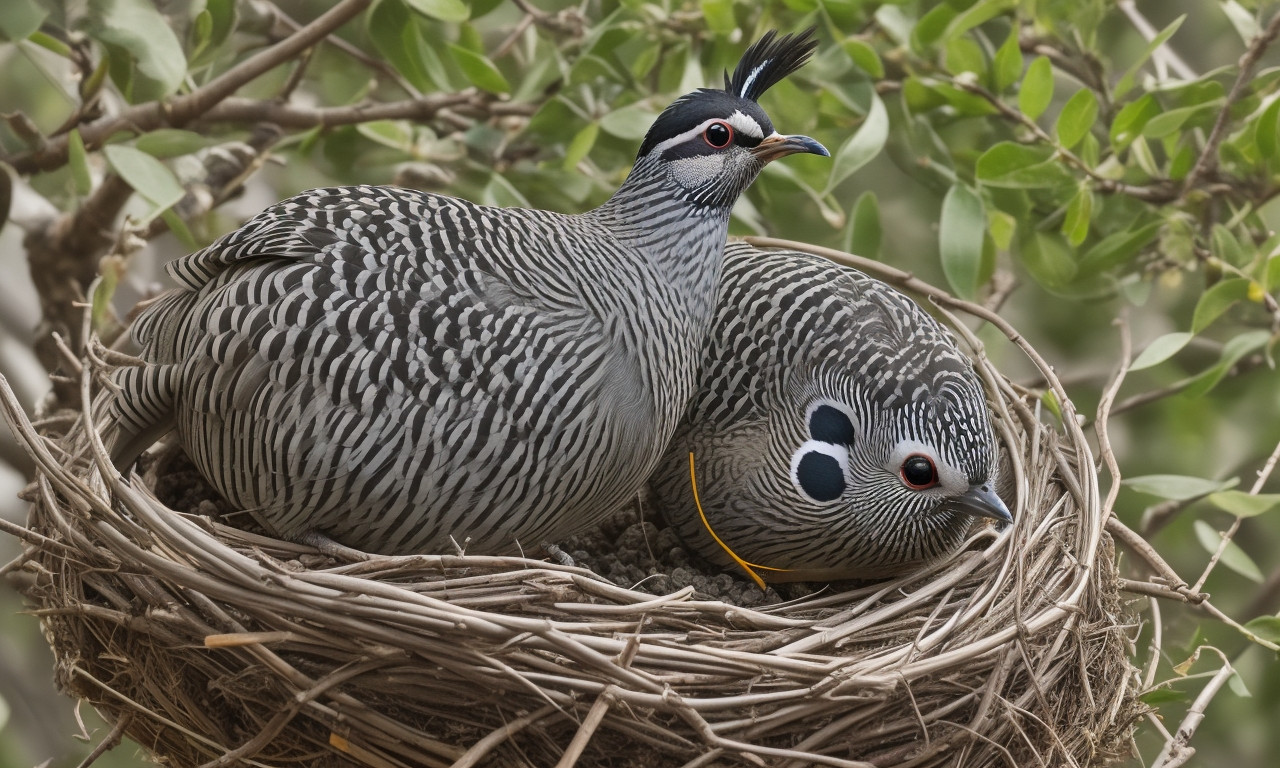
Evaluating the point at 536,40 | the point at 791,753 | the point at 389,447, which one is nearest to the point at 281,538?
the point at 389,447

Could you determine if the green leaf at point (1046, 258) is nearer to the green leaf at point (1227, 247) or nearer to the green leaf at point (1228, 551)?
the green leaf at point (1227, 247)

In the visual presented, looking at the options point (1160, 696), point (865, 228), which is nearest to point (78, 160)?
point (865, 228)

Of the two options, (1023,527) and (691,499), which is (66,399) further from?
(1023,527)

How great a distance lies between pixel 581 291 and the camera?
923 mm

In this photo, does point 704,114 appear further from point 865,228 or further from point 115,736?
point 115,736

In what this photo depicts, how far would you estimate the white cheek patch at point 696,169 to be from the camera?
1.00 m

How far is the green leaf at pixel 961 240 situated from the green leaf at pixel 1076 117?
4.4 inches

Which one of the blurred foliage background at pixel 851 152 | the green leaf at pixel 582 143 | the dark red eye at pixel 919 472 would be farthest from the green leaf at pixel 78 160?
the dark red eye at pixel 919 472

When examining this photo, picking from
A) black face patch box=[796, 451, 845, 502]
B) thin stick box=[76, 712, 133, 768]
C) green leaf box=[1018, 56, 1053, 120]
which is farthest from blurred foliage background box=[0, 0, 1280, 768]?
thin stick box=[76, 712, 133, 768]

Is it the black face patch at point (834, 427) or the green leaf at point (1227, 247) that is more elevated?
the green leaf at point (1227, 247)

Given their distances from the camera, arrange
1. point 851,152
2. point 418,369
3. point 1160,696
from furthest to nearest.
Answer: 1. point 851,152
2. point 1160,696
3. point 418,369

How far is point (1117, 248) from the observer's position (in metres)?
1.27

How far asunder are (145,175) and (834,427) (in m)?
0.69

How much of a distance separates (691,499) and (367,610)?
1.47ft
